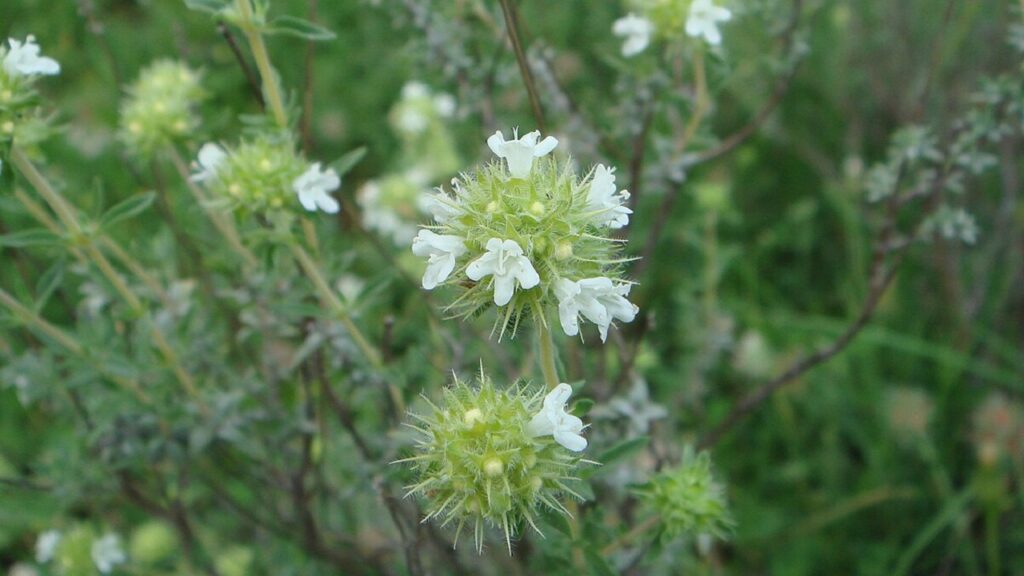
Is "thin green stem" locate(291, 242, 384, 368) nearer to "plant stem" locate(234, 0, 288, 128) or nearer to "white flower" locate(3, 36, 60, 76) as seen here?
"plant stem" locate(234, 0, 288, 128)

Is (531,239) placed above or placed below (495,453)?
above

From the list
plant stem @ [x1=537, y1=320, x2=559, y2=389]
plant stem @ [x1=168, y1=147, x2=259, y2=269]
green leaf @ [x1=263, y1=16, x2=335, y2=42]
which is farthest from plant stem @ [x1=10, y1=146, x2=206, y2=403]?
plant stem @ [x1=537, y1=320, x2=559, y2=389]

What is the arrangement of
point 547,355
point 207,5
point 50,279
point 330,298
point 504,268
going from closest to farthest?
1. point 504,268
2. point 547,355
3. point 207,5
4. point 330,298
5. point 50,279

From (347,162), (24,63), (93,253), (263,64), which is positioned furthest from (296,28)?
(93,253)

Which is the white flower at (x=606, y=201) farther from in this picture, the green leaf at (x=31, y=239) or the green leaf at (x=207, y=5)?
the green leaf at (x=31, y=239)

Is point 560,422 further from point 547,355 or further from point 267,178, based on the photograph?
point 267,178
